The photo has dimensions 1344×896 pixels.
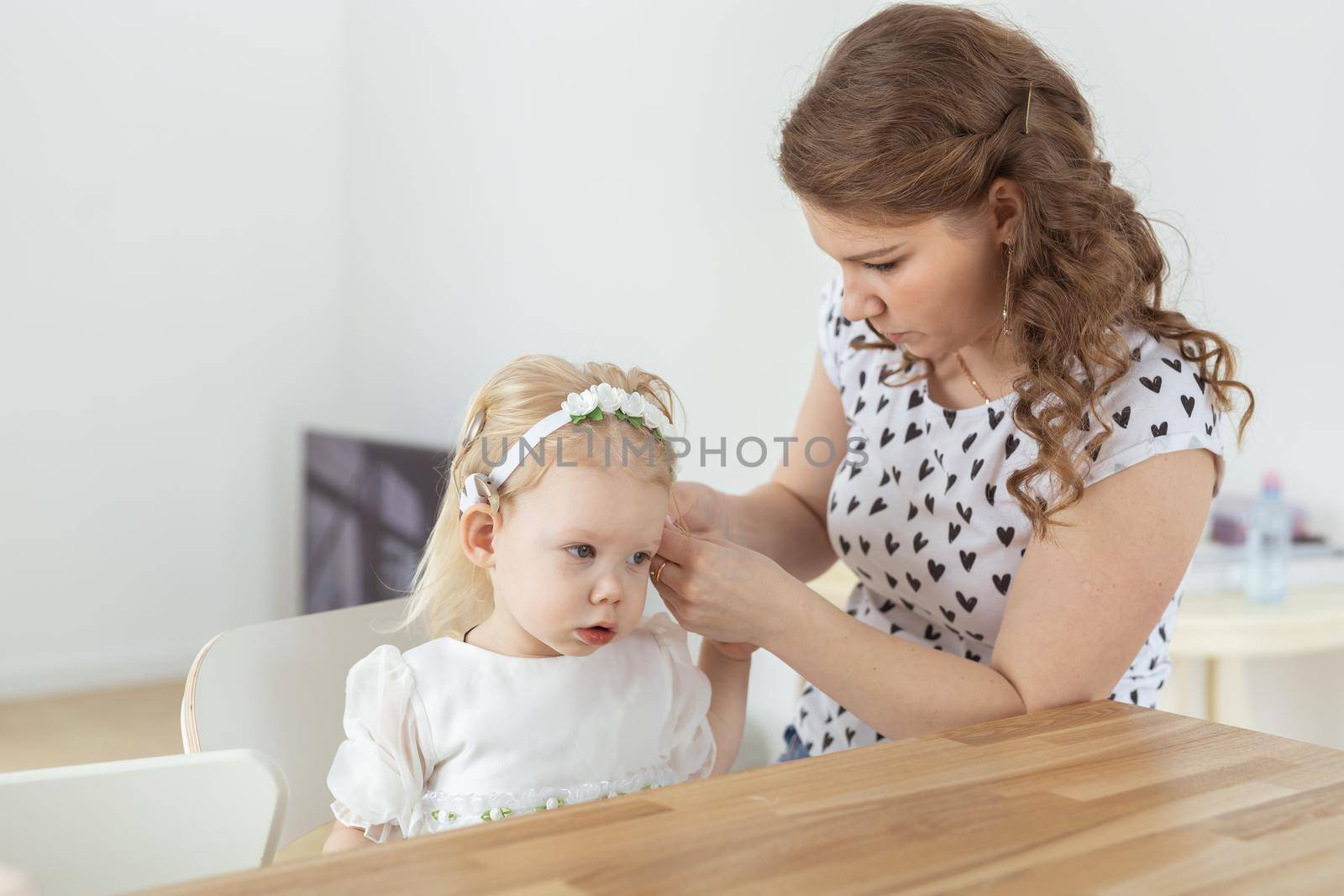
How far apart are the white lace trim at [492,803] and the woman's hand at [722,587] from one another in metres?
0.19

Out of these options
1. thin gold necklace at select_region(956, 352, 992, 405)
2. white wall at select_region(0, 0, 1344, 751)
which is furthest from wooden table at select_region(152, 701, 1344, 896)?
white wall at select_region(0, 0, 1344, 751)

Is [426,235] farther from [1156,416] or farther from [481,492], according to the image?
[1156,416]

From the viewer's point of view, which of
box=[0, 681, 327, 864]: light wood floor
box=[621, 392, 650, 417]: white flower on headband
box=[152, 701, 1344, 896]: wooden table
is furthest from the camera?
box=[0, 681, 327, 864]: light wood floor

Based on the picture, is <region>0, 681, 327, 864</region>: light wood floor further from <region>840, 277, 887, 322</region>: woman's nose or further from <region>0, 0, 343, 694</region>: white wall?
<region>840, 277, 887, 322</region>: woman's nose

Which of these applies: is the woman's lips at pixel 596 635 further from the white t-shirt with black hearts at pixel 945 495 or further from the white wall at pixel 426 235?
the white wall at pixel 426 235

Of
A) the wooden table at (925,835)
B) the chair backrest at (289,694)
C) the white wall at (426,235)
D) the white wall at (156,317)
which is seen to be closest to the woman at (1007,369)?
the wooden table at (925,835)

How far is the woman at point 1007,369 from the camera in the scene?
1170 mm

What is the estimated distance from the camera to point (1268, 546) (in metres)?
2.11

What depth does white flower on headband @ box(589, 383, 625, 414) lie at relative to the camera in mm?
1195

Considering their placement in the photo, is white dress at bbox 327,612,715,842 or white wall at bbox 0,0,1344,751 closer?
white dress at bbox 327,612,715,842

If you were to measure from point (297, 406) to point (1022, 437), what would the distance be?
3.51m

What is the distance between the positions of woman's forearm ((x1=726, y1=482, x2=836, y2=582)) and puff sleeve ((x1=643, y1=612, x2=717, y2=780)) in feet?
0.77

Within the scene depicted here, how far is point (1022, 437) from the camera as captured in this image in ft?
4.42

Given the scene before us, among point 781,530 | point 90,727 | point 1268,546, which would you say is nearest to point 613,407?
point 781,530
